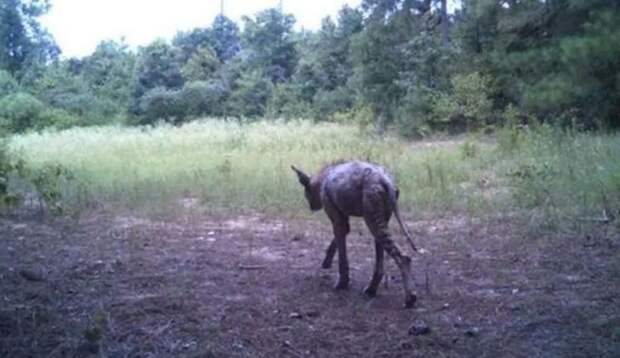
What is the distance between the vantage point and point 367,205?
5230 millimetres

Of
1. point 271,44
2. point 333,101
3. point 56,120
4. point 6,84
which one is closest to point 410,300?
point 333,101

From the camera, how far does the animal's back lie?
5309 mm

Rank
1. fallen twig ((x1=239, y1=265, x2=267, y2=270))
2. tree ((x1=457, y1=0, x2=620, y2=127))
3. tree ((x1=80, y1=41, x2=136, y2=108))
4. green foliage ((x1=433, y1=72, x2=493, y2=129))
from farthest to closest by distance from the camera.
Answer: tree ((x1=80, y1=41, x2=136, y2=108)) → green foliage ((x1=433, y1=72, x2=493, y2=129)) → tree ((x1=457, y1=0, x2=620, y2=127)) → fallen twig ((x1=239, y1=265, x2=267, y2=270))

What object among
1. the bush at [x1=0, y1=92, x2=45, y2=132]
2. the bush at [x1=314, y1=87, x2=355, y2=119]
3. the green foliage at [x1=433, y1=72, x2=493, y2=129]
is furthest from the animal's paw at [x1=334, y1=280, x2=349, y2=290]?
the bush at [x1=0, y1=92, x2=45, y2=132]

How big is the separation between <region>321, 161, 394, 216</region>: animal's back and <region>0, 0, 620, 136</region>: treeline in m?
10.6

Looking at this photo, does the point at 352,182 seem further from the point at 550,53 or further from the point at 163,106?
the point at 163,106

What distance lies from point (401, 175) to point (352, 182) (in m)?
5.75

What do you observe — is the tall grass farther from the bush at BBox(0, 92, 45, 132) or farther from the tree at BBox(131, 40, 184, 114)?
the tree at BBox(131, 40, 184, 114)

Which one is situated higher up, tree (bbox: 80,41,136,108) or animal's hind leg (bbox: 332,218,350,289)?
tree (bbox: 80,41,136,108)

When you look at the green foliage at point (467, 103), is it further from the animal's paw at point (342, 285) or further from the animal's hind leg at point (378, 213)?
the animal's hind leg at point (378, 213)

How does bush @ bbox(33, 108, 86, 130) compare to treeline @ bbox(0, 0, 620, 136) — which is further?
bush @ bbox(33, 108, 86, 130)

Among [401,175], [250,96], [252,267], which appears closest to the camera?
[252,267]

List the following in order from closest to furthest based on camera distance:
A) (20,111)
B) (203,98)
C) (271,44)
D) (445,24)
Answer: (445,24), (20,111), (203,98), (271,44)

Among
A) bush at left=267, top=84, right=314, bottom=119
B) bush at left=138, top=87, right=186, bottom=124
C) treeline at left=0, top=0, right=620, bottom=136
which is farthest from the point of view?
bush at left=138, top=87, right=186, bottom=124
